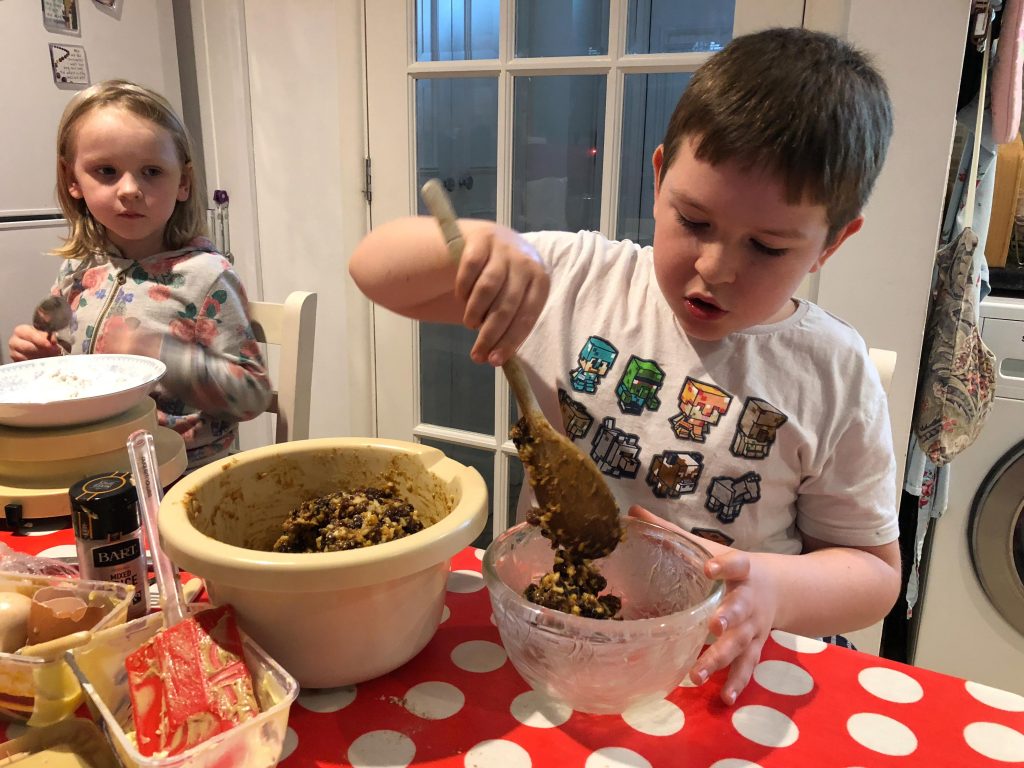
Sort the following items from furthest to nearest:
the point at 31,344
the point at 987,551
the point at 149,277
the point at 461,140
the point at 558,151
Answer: the point at 461,140
the point at 558,151
the point at 987,551
the point at 149,277
the point at 31,344

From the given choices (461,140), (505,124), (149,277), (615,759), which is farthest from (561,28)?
A: (615,759)

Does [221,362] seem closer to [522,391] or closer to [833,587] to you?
[522,391]

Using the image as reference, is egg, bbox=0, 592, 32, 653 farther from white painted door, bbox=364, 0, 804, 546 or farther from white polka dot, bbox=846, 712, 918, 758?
white painted door, bbox=364, 0, 804, 546

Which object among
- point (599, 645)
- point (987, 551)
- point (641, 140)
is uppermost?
point (641, 140)

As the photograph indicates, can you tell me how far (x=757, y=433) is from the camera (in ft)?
2.82

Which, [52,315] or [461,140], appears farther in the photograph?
[461,140]

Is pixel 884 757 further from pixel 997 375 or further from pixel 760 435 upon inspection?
pixel 997 375

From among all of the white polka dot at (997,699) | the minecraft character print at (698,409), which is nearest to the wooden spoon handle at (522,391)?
the minecraft character print at (698,409)

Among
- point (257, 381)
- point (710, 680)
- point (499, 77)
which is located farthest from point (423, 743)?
point (499, 77)

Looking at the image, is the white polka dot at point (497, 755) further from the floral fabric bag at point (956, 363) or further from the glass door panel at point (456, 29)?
the glass door panel at point (456, 29)

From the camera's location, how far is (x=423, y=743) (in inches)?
20.9

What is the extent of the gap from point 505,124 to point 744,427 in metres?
1.20

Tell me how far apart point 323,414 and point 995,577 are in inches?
69.8

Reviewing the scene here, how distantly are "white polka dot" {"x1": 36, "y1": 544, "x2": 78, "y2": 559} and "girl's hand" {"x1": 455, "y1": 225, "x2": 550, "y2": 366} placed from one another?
49 cm
